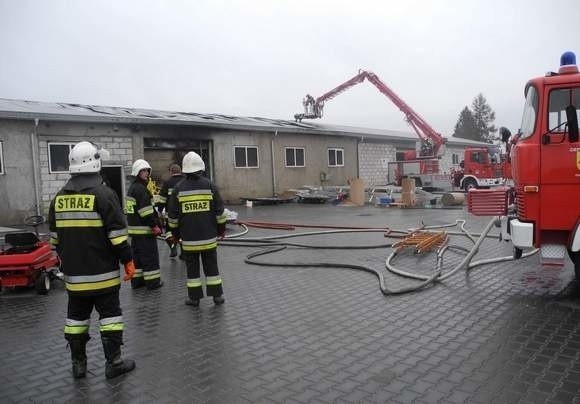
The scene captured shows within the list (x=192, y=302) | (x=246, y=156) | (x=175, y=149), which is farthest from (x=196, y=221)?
(x=246, y=156)

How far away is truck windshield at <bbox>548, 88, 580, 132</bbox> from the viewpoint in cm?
507

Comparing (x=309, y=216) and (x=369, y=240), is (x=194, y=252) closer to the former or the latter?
(x=369, y=240)

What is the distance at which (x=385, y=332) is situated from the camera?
442 cm

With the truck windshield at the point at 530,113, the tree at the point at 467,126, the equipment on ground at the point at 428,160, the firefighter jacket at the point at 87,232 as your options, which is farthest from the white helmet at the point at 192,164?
the tree at the point at 467,126

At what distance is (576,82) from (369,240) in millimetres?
5360

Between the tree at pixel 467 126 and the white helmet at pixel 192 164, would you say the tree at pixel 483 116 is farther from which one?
the white helmet at pixel 192 164

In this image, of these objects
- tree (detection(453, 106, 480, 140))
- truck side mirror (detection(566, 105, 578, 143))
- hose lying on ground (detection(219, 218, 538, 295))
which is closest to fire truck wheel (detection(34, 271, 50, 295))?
hose lying on ground (detection(219, 218, 538, 295))

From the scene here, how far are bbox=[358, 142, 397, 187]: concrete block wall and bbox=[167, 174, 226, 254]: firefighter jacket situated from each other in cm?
2241

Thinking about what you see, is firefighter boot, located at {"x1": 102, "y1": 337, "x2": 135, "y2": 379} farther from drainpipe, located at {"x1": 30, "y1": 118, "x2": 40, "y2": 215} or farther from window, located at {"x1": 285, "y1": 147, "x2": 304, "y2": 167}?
window, located at {"x1": 285, "y1": 147, "x2": 304, "y2": 167}

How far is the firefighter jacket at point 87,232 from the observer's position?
3598 millimetres

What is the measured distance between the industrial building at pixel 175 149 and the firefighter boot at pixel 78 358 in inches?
500

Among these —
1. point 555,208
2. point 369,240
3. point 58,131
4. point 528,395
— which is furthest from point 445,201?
point 528,395

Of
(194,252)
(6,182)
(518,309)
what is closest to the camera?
(518,309)

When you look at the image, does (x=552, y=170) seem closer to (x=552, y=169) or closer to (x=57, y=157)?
(x=552, y=169)
